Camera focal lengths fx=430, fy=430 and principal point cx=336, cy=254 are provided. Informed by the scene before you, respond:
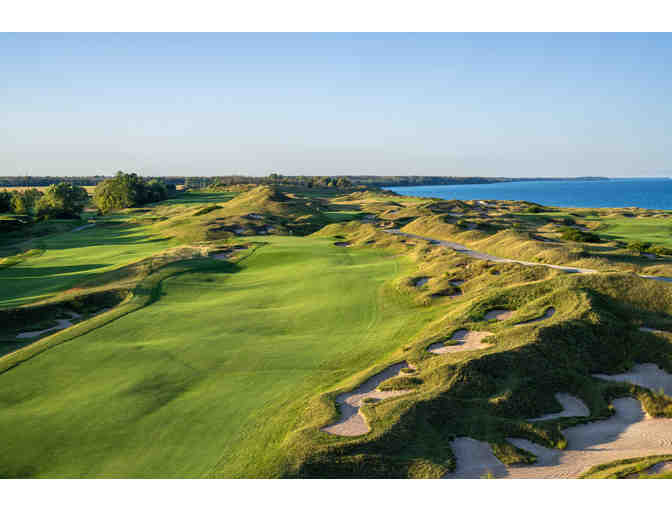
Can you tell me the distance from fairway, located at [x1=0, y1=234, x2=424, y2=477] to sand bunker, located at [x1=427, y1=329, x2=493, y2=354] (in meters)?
2.59

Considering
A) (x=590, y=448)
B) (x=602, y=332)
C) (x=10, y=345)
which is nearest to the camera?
(x=590, y=448)

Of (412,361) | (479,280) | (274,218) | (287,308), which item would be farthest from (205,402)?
(274,218)

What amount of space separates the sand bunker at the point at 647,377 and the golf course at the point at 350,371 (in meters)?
0.08

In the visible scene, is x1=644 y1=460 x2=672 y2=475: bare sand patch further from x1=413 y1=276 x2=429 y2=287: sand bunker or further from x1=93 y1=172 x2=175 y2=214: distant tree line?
x1=93 y1=172 x2=175 y2=214: distant tree line

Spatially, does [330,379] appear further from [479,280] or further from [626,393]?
[479,280]

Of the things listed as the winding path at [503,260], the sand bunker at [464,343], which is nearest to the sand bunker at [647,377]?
the sand bunker at [464,343]

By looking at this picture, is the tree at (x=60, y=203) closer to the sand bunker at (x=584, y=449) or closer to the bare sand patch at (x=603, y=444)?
the sand bunker at (x=584, y=449)

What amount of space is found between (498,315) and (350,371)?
404 inches

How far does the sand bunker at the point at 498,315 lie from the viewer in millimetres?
25031

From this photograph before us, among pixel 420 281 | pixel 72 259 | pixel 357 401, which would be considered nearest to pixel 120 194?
pixel 72 259

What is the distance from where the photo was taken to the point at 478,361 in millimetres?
18969

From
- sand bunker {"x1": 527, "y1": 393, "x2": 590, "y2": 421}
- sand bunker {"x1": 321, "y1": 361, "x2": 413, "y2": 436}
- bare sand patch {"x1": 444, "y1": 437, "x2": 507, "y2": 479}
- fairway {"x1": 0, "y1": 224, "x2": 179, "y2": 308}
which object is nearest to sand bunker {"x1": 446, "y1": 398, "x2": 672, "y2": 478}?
bare sand patch {"x1": 444, "y1": 437, "x2": 507, "y2": 479}

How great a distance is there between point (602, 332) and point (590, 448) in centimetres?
870

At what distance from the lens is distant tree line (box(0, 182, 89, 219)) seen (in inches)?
4220
